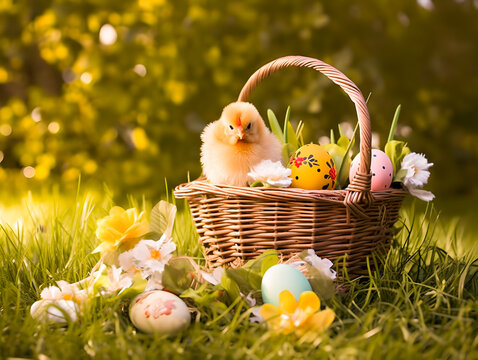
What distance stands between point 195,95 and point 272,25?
73 cm

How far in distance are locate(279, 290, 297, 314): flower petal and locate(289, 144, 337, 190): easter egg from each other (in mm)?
487

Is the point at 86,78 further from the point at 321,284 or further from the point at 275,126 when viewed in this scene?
the point at 321,284

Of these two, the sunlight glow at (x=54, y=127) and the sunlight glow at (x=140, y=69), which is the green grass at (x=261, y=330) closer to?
the sunlight glow at (x=140, y=69)

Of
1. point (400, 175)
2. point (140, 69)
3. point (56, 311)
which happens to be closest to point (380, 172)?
point (400, 175)

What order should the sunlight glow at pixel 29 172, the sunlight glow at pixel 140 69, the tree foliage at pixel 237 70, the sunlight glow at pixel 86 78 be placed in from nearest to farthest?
1. the tree foliage at pixel 237 70
2. the sunlight glow at pixel 140 69
3. the sunlight glow at pixel 86 78
4. the sunlight glow at pixel 29 172

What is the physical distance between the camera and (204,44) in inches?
145

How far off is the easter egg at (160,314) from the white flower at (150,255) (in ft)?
0.48

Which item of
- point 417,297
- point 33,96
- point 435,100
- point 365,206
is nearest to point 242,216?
point 365,206

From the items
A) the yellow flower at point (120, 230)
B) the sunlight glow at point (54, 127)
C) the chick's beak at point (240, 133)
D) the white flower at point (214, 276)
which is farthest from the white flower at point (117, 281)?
the sunlight glow at point (54, 127)

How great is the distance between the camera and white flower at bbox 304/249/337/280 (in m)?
1.58

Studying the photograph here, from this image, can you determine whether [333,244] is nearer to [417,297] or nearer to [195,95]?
[417,297]

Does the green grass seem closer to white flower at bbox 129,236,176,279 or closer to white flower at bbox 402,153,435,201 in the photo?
white flower at bbox 129,236,176,279

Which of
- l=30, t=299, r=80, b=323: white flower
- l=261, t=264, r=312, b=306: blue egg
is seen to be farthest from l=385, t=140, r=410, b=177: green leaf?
l=30, t=299, r=80, b=323: white flower

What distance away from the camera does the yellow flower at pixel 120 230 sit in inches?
65.5
